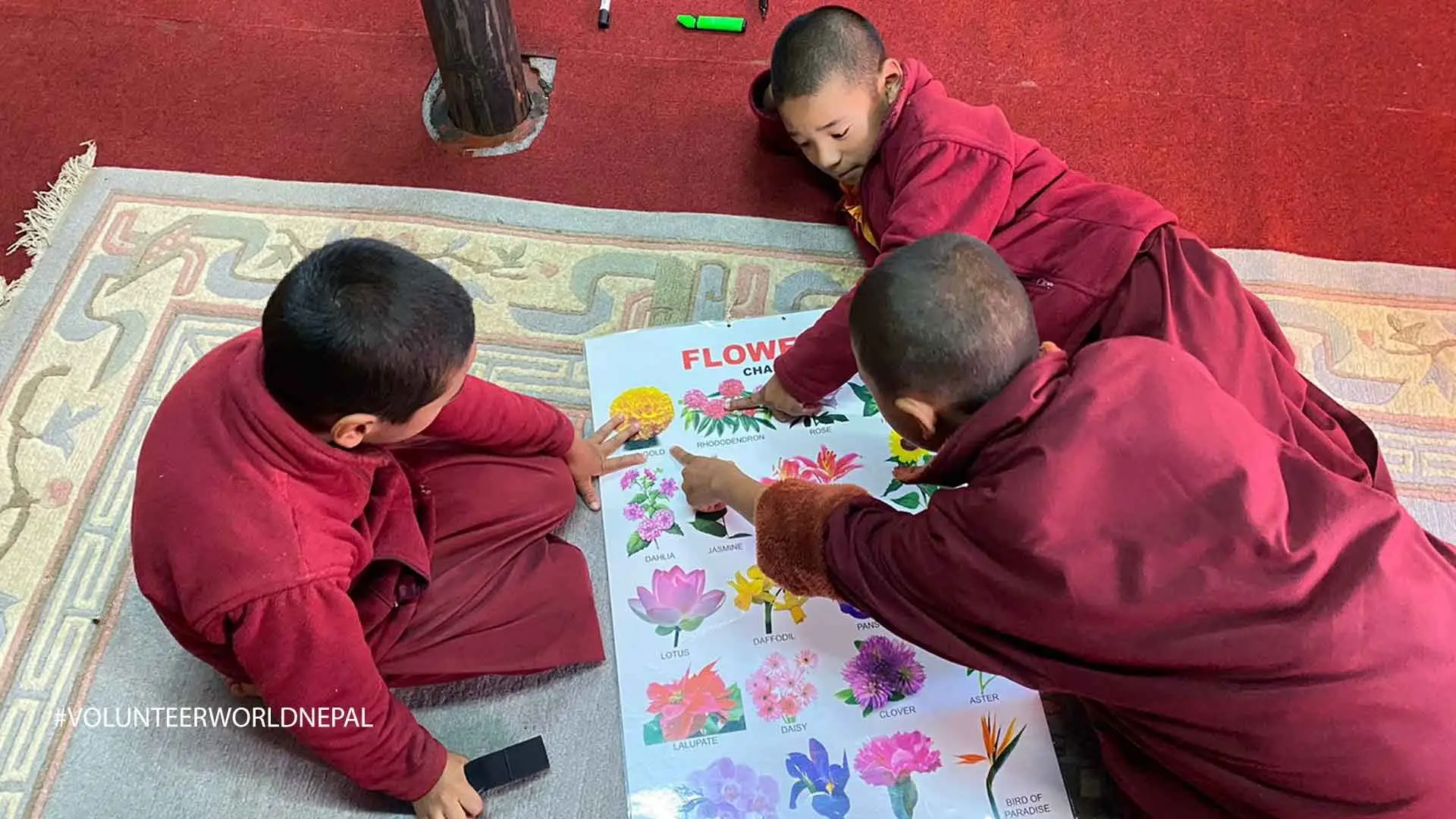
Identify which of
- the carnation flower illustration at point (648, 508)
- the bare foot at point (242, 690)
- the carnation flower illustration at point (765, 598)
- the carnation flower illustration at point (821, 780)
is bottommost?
the bare foot at point (242, 690)

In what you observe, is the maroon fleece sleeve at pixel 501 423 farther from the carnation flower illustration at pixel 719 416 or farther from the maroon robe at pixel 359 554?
the carnation flower illustration at pixel 719 416

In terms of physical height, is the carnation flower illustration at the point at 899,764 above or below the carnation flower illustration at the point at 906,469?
below

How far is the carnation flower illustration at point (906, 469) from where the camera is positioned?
107 cm

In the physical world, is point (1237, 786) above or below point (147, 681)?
above

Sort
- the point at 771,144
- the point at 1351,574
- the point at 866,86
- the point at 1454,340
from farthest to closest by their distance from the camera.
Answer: the point at 771,144
the point at 1454,340
the point at 866,86
the point at 1351,574

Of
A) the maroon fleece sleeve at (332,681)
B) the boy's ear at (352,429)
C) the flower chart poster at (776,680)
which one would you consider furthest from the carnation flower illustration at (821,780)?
the boy's ear at (352,429)

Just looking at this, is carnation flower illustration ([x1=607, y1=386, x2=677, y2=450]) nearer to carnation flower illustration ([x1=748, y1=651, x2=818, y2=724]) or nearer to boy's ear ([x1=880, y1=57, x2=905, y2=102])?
carnation flower illustration ([x1=748, y1=651, x2=818, y2=724])

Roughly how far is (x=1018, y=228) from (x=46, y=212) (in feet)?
3.93

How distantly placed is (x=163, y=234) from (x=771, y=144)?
0.78 m

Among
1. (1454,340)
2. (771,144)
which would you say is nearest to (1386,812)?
(1454,340)

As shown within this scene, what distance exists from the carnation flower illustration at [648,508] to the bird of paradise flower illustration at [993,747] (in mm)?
345

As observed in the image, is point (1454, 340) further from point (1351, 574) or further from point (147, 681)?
point (147, 681)

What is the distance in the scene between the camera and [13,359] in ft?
3.91

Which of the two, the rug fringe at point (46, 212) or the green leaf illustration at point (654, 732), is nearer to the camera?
the green leaf illustration at point (654, 732)
